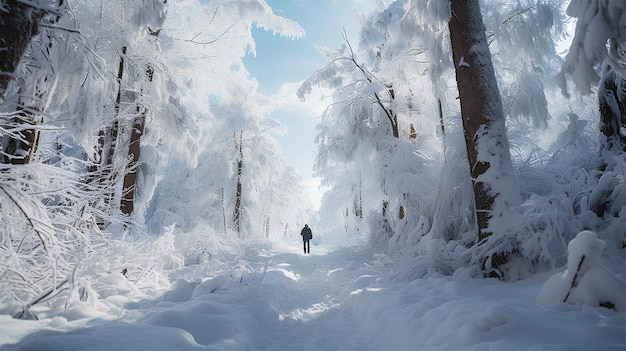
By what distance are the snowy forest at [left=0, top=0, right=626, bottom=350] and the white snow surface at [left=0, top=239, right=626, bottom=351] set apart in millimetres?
48

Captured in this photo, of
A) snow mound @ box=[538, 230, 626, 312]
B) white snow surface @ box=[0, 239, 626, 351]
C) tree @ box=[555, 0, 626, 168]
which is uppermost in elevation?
tree @ box=[555, 0, 626, 168]

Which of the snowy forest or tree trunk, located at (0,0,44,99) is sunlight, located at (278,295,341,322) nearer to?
the snowy forest

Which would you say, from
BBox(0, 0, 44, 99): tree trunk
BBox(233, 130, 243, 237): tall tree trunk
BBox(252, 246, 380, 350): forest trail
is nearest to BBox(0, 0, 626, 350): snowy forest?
BBox(0, 0, 44, 99): tree trunk

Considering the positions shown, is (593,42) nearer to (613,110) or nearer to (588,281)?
(588,281)

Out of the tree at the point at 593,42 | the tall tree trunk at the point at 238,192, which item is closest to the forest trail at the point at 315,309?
the tree at the point at 593,42

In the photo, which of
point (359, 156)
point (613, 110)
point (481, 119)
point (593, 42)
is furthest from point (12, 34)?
point (359, 156)

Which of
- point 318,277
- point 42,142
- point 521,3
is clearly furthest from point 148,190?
point 521,3

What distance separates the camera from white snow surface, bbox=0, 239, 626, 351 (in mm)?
2211

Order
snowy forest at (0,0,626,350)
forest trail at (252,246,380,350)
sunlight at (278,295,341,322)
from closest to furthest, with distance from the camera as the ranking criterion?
snowy forest at (0,0,626,350), forest trail at (252,246,380,350), sunlight at (278,295,341,322)

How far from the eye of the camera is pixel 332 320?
16.3 feet

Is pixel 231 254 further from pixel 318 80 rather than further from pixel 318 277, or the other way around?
pixel 318 80

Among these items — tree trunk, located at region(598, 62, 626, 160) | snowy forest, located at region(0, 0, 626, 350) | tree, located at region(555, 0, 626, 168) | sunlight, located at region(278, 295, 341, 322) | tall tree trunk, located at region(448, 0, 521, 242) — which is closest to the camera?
tree, located at region(555, 0, 626, 168)

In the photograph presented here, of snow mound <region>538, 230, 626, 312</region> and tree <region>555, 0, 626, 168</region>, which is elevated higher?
tree <region>555, 0, 626, 168</region>

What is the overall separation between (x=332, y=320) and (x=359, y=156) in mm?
8284
